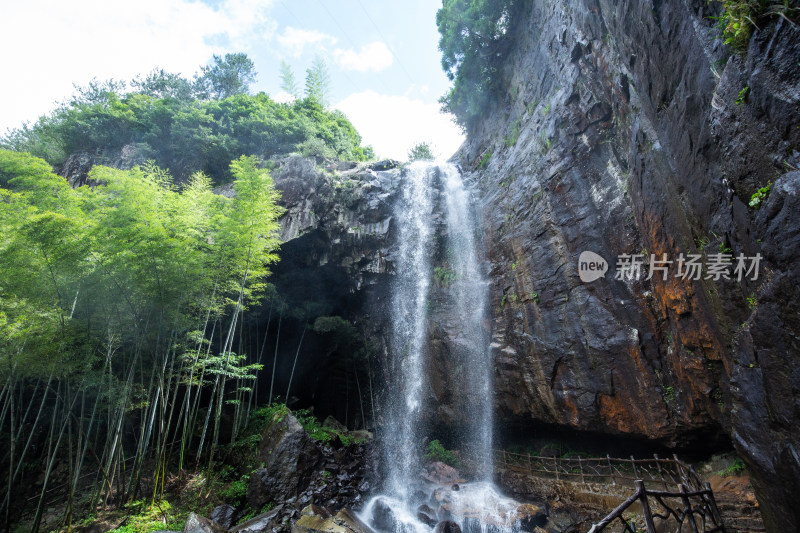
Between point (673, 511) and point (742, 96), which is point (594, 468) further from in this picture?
point (742, 96)

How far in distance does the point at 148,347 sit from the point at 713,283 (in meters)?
11.3

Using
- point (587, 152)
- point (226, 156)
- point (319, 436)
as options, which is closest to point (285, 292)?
point (319, 436)

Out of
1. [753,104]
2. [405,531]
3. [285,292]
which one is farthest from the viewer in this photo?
[285,292]

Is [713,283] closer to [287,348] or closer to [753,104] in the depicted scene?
[753,104]

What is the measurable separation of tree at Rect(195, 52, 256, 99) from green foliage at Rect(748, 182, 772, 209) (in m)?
24.2

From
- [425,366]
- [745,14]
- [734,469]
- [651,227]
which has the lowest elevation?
[734,469]

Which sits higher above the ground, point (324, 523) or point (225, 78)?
point (225, 78)

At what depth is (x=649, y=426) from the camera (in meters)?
6.92

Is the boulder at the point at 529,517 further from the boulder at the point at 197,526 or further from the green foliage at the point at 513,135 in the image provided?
the green foliage at the point at 513,135

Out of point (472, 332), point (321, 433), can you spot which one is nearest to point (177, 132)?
point (321, 433)

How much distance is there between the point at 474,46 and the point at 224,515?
17397 millimetres

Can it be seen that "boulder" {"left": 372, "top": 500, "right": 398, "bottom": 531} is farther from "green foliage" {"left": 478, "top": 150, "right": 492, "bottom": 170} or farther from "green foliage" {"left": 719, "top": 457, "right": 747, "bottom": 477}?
"green foliage" {"left": 478, "top": 150, "right": 492, "bottom": 170}

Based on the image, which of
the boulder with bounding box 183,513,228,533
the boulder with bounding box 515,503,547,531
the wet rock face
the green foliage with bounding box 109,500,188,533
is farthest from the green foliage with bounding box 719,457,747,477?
the green foliage with bounding box 109,500,188,533

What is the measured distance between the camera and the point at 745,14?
335cm
